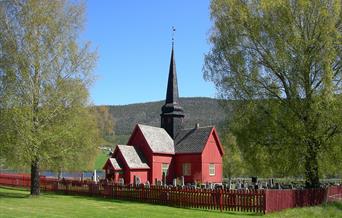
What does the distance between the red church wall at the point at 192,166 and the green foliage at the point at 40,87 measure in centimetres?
1751

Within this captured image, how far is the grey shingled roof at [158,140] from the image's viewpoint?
155 ft

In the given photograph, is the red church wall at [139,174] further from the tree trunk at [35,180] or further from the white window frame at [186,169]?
the tree trunk at [35,180]

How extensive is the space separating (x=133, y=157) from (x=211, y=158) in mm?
8728

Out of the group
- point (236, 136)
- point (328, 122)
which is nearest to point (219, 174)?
point (236, 136)

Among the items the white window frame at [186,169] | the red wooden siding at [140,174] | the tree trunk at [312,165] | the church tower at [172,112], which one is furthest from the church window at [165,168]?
the tree trunk at [312,165]

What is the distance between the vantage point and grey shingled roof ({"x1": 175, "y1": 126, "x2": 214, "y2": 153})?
1886 inches

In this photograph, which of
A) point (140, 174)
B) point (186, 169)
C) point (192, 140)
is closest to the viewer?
point (140, 174)

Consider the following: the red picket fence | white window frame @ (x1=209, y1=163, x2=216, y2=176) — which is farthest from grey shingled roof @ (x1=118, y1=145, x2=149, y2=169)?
the red picket fence

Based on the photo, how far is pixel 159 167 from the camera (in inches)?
1853

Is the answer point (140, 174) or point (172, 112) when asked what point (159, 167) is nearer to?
point (140, 174)

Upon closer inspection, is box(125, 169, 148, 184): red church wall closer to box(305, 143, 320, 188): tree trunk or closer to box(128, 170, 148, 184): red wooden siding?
box(128, 170, 148, 184): red wooden siding

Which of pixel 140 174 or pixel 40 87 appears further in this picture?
pixel 140 174

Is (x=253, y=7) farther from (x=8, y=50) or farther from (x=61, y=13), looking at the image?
(x=8, y=50)

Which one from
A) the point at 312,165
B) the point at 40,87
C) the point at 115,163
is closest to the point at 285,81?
the point at 312,165
